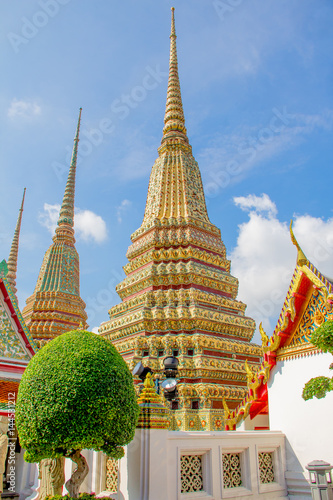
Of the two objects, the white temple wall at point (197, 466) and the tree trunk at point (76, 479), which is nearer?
the tree trunk at point (76, 479)

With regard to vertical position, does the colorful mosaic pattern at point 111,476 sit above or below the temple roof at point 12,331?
below

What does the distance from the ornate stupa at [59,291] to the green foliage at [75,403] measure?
2006cm

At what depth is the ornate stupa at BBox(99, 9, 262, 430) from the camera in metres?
14.2

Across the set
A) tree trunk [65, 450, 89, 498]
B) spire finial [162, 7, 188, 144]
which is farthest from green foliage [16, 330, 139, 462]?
spire finial [162, 7, 188, 144]

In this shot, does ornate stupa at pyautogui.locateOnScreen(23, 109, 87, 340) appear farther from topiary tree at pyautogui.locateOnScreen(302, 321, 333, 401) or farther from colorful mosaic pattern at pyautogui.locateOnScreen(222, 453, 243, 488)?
topiary tree at pyautogui.locateOnScreen(302, 321, 333, 401)

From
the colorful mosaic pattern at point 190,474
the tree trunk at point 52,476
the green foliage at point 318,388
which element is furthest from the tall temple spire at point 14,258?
the green foliage at point 318,388

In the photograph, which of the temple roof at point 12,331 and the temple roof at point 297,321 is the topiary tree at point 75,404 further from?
the temple roof at point 12,331

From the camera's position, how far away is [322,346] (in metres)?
5.31

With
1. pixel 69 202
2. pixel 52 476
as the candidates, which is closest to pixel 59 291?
pixel 69 202

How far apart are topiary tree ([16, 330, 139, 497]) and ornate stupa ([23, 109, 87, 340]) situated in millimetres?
20053

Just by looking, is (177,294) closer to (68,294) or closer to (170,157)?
(170,157)

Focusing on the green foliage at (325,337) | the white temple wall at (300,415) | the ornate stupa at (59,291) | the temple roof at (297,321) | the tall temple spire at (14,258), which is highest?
the tall temple spire at (14,258)

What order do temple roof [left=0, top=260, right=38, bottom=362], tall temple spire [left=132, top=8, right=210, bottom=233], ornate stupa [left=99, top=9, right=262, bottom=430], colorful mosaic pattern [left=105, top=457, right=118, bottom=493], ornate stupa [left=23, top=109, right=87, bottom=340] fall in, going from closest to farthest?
colorful mosaic pattern [left=105, top=457, right=118, bottom=493] → temple roof [left=0, top=260, right=38, bottom=362] → ornate stupa [left=99, top=9, right=262, bottom=430] → tall temple spire [left=132, top=8, right=210, bottom=233] → ornate stupa [left=23, top=109, right=87, bottom=340]

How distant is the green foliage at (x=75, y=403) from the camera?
16.0 ft
